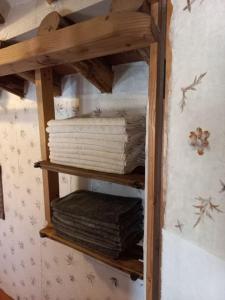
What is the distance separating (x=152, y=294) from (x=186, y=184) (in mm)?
293

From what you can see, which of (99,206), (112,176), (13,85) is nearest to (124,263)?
(99,206)

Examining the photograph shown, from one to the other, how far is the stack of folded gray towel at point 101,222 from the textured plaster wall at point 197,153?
1.08 feet

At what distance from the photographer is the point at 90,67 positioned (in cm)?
84

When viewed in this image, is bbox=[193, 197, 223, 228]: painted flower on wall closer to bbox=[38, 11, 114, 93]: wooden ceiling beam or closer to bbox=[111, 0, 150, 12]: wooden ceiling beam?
bbox=[111, 0, 150, 12]: wooden ceiling beam

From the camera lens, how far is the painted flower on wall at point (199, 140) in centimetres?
39

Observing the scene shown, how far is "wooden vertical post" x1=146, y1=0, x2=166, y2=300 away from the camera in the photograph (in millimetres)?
487

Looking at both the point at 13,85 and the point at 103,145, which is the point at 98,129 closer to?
the point at 103,145

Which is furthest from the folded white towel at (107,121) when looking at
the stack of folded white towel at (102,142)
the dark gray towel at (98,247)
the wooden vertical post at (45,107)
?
the dark gray towel at (98,247)

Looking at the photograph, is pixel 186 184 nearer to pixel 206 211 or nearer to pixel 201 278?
pixel 206 211

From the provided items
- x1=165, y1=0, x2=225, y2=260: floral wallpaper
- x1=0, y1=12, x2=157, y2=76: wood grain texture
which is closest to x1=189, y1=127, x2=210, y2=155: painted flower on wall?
→ x1=165, y1=0, x2=225, y2=260: floral wallpaper

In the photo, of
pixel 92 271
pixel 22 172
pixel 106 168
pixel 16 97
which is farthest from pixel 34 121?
pixel 92 271

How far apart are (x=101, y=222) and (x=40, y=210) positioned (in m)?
0.68

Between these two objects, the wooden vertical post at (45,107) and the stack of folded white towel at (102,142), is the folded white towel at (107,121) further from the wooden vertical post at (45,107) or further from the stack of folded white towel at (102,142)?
the wooden vertical post at (45,107)

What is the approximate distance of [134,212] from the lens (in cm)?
84
